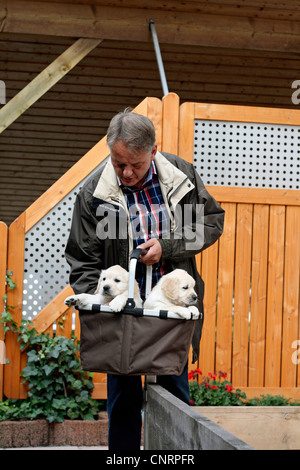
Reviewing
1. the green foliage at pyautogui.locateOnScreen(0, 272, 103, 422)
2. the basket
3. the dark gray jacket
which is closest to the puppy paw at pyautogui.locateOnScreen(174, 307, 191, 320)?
the basket

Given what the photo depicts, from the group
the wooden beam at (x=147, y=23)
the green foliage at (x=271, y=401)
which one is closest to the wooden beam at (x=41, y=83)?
the wooden beam at (x=147, y=23)

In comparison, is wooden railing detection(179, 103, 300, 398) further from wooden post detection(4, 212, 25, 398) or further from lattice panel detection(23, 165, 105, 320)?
wooden post detection(4, 212, 25, 398)

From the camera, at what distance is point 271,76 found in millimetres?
9203

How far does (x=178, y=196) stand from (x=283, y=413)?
124cm

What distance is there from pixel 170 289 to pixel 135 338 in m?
0.26

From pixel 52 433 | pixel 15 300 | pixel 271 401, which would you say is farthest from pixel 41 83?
pixel 271 401

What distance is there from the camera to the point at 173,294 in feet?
8.31

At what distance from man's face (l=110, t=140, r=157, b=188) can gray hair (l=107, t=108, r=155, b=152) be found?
0.02 metres

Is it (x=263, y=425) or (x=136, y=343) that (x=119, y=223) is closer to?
(x=136, y=343)

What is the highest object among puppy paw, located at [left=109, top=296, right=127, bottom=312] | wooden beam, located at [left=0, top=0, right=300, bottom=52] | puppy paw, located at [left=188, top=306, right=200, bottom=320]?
wooden beam, located at [left=0, top=0, right=300, bottom=52]

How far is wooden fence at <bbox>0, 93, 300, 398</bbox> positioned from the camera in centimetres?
518

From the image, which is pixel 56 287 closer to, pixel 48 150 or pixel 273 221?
pixel 273 221

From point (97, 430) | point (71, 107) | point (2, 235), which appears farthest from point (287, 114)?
point (71, 107)

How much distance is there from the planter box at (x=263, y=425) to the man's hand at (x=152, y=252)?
3.06ft
